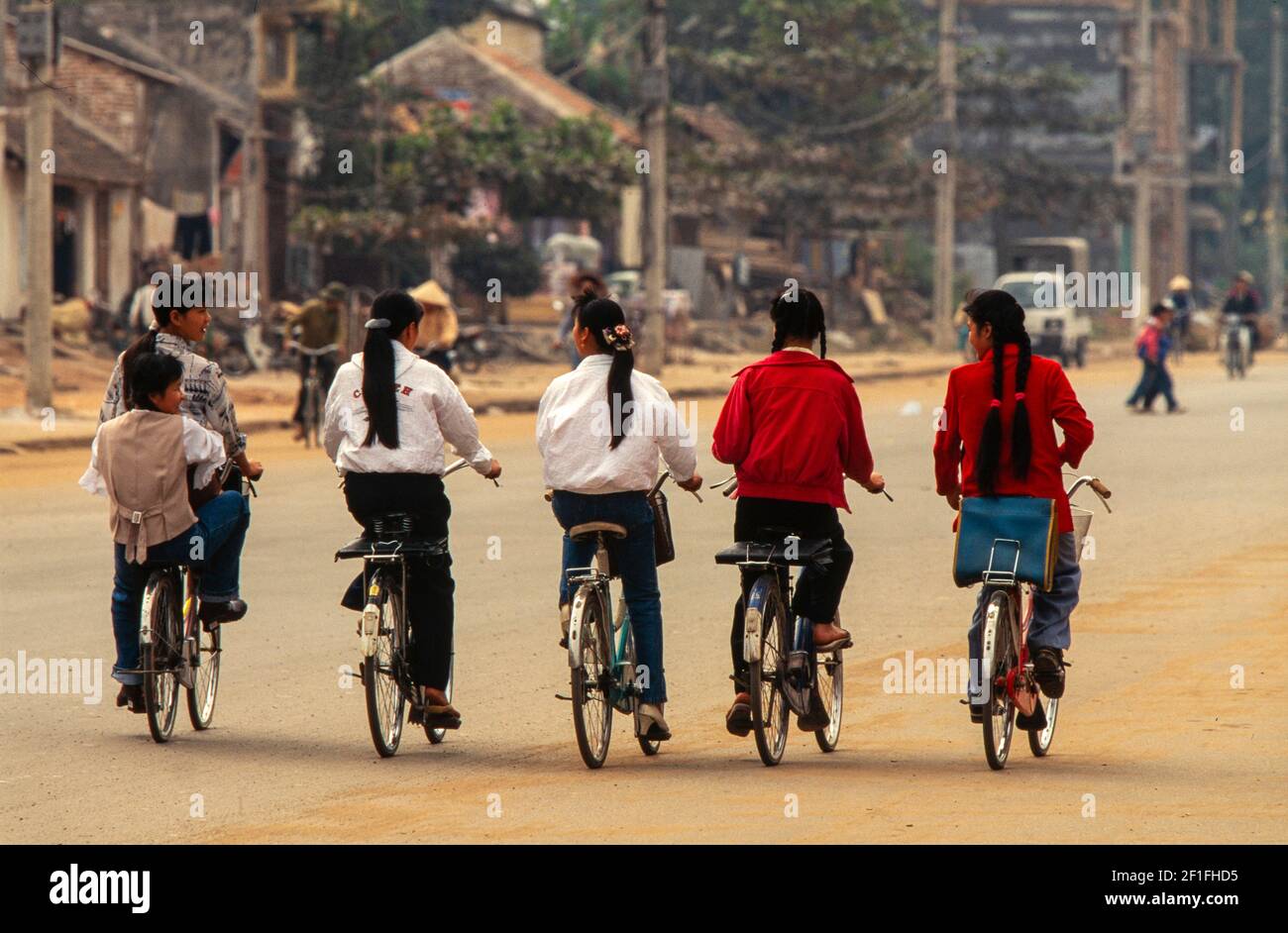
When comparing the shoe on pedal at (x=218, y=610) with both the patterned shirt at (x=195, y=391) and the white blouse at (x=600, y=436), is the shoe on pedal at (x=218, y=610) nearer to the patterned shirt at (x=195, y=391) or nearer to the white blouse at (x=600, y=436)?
the patterned shirt at (x=195, y=391)

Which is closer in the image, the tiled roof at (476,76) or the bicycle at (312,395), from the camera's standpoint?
the bicycle at (312,395)

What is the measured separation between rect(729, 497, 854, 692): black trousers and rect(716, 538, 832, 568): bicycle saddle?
32mm

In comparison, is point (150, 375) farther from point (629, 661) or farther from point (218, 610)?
point (629, 661)

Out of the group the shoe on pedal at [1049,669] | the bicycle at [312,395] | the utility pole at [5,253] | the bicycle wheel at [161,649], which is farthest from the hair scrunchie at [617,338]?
the utility pole at [5,253]

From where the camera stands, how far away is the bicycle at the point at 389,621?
8.43m

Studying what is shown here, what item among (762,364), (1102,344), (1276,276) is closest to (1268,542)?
(762,364)

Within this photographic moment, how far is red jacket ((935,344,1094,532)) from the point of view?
26.9ft

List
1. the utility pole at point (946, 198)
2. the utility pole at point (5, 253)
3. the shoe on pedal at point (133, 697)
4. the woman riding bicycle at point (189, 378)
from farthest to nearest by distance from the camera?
the utility pole at point (946, 198), the utility pole at point (5, 253), the woman riding bicycle at point (189, 378), the shoe on pedal at point (133, 697)

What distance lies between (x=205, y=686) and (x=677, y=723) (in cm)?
185

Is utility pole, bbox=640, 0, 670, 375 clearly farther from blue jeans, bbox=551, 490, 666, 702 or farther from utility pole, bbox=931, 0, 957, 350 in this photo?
blue jeans, bbox=551, 490, 666, 702

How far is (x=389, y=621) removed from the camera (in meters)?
8.60

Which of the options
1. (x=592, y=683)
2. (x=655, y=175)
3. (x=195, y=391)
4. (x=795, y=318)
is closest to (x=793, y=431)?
(x=795, y=318)

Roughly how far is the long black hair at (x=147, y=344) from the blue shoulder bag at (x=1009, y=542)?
119 inches

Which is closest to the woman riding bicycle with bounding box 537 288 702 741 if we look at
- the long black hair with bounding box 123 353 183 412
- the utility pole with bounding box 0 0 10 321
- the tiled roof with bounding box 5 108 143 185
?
the long black hair with bounding box 123 353 183 412
